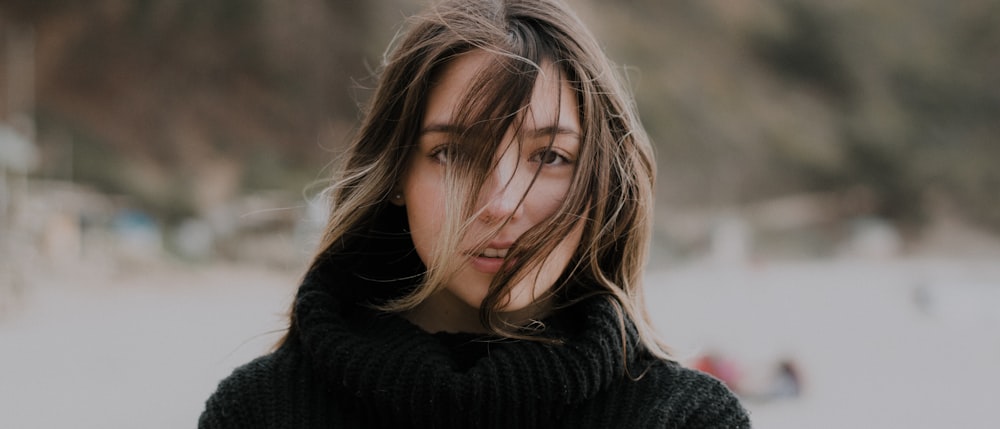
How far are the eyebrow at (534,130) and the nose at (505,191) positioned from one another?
0.03 m

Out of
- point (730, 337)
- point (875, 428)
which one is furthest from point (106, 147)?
point (875, 428)

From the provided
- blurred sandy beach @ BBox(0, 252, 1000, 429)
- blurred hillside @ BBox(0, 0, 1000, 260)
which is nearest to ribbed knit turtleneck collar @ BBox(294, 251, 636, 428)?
blurred sandy beach @ BBox(0, 252, 1000, 429)

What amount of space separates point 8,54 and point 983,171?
40.1 feet

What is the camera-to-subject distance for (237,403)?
786mm

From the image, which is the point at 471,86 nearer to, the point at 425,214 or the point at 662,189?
the point at 425,214

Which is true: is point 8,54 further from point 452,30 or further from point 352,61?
point 452,30

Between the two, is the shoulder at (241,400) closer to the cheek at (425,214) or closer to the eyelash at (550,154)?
the cheek at (425,214)

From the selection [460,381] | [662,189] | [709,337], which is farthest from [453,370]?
[662,189]

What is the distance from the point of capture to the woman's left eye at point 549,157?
Answer: 78 centimetres

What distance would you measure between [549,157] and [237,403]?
1.12ft

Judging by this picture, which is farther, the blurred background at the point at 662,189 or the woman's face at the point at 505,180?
the blurred background at the point at 662,189

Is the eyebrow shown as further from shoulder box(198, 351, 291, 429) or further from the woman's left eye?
shoulder box(198, 351, 291, 429)

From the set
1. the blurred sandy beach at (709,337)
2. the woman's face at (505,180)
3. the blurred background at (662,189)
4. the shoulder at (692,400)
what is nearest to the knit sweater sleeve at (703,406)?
the shoulder at (692,400)

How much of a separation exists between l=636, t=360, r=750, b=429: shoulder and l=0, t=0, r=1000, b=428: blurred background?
240cm
